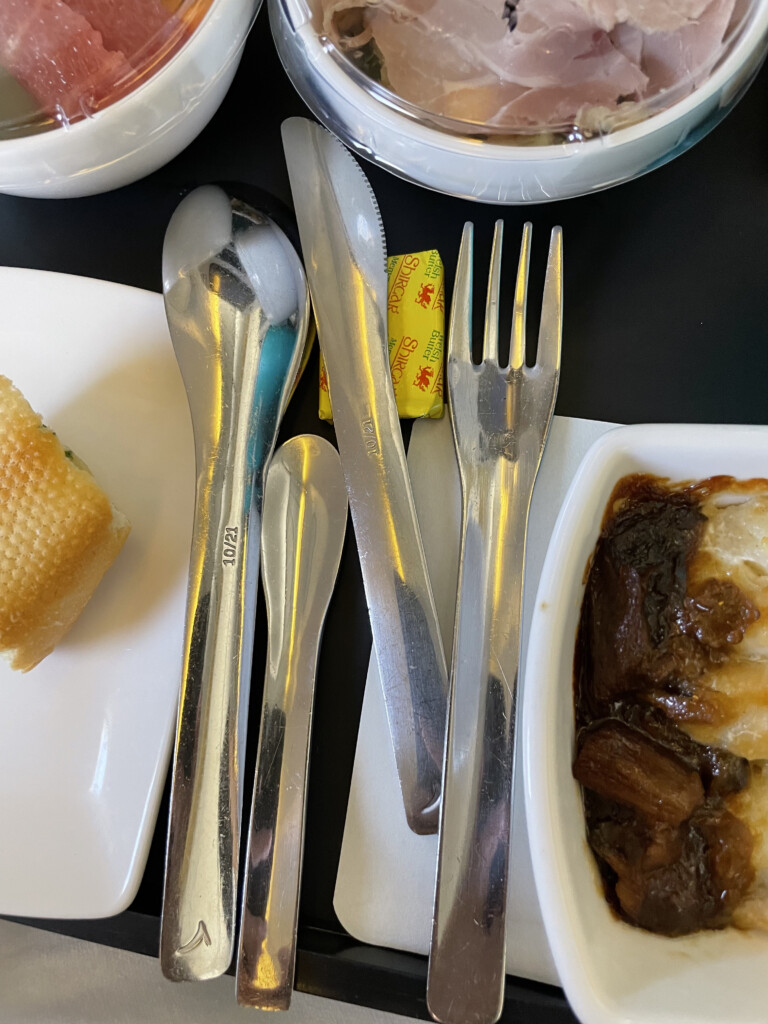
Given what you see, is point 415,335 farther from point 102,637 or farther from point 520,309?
point 102,637

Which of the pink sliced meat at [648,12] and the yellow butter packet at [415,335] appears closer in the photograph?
the pink sliced meat at [648,12]

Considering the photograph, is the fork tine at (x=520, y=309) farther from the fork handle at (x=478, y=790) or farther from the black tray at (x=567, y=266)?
the fork handle at (x=478, y=790)

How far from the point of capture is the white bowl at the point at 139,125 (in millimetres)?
618

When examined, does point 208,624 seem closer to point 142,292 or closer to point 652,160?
point 142,292

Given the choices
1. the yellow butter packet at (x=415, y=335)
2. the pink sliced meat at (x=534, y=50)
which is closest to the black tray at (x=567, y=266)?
the yellow butter packet at (x=415, y=335)

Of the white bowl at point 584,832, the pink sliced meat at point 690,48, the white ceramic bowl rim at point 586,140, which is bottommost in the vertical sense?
the white bowl at point 584,832

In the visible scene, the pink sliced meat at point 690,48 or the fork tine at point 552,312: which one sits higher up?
the pink sliced meat at point 690,48

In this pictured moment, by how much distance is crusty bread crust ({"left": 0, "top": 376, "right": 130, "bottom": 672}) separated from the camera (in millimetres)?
666

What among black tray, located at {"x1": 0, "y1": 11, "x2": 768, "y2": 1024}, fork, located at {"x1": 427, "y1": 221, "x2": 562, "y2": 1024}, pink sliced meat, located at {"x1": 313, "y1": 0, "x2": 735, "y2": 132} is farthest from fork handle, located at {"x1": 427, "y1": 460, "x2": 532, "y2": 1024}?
pink sliced meat, located at {"x1": 313, "y1": 0, "x2": 735, "y2": 132}

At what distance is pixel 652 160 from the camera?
648 millimetres

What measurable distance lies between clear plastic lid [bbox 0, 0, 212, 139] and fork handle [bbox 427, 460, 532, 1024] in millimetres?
500

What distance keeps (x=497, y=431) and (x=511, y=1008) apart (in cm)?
50

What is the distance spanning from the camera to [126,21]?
25.1 inches

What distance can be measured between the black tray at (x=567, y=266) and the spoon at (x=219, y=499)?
0.04 m
